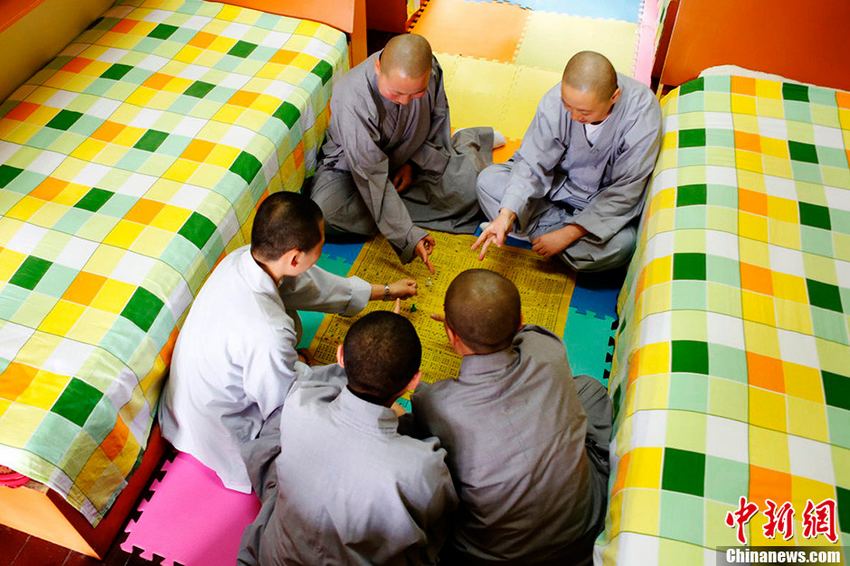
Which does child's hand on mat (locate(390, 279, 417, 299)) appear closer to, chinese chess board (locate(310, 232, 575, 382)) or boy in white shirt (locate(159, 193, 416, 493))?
chinese chess board (locate(310, 232, 575, 382))

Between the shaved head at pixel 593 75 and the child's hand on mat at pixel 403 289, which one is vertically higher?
the shaved head at pixel 593 75

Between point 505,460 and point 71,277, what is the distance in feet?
5.96

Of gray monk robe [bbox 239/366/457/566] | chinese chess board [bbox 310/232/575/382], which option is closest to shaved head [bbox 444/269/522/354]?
gray monk robe [bbox 239/366/457/566]

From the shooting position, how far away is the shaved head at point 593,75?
2.97 metres

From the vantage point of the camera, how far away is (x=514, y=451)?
209 cm

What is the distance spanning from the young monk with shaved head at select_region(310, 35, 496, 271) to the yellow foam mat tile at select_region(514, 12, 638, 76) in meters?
1.23

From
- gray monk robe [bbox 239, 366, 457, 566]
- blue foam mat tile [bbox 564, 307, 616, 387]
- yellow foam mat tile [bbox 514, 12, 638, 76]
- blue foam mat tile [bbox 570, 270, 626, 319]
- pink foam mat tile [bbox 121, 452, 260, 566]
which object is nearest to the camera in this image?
gray monk robe [bbox 239, 366, 457, 566]

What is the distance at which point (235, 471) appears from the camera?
269 cm

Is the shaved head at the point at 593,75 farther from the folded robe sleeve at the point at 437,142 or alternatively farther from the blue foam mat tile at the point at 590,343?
the blue foam mat tile at the point at 590,343

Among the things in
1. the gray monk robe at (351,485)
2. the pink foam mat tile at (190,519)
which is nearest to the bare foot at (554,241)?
the gray monk robe at (351,485)

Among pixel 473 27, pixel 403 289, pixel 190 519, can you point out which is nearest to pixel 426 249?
pixel 403 289

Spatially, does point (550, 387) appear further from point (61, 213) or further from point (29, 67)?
point (29, 67)

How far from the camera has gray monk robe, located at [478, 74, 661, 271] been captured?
3.25 meters

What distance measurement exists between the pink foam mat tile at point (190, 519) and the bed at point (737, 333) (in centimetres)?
140
